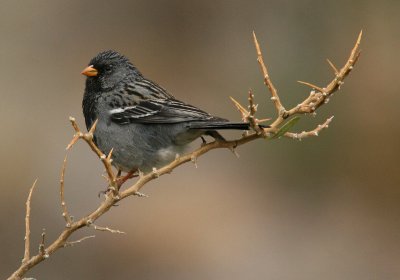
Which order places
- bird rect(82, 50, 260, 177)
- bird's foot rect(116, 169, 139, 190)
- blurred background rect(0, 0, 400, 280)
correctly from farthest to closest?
blurred background rect(0, 0, 400, 280) → bird rect(82, 50, 260, 177) → bird's foot rect(116, 169, 139, 190)

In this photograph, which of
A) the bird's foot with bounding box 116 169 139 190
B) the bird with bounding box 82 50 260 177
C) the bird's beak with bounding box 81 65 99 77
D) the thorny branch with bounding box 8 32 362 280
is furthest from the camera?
the bird's beak with bounding box 81 65 99 77

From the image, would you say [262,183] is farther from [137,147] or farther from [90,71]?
[137,147]

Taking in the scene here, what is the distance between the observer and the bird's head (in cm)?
684

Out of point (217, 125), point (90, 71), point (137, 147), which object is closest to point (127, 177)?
point (137, 147)

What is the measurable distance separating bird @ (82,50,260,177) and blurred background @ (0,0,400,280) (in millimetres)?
5255

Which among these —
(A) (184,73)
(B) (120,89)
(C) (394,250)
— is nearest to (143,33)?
(A) (184,73)

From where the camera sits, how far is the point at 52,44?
58.5 feet

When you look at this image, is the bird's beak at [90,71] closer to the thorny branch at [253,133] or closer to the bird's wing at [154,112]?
the bird's wing at [154,112]

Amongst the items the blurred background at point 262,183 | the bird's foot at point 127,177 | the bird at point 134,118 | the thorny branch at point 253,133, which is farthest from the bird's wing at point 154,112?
the blurred background at point 262,183

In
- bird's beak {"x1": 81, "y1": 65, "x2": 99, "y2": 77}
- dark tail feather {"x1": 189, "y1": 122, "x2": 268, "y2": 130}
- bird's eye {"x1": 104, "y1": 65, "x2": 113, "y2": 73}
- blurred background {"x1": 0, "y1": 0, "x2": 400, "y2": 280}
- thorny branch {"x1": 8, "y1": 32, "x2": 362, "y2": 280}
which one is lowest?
thorny branch {"x1": 8, "y1": 32, "x2": 362, "y2": 280}

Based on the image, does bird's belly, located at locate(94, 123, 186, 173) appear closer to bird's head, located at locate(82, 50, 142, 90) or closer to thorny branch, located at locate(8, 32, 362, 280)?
bird's head, located at locate(82, 50, 142, 90)

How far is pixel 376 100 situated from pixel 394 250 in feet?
7.96

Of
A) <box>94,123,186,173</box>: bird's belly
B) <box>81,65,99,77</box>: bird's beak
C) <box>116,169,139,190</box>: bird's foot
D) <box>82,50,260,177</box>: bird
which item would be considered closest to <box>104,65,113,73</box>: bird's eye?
<box>82,50,260,177</box>: bird

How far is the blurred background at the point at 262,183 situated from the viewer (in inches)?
502
